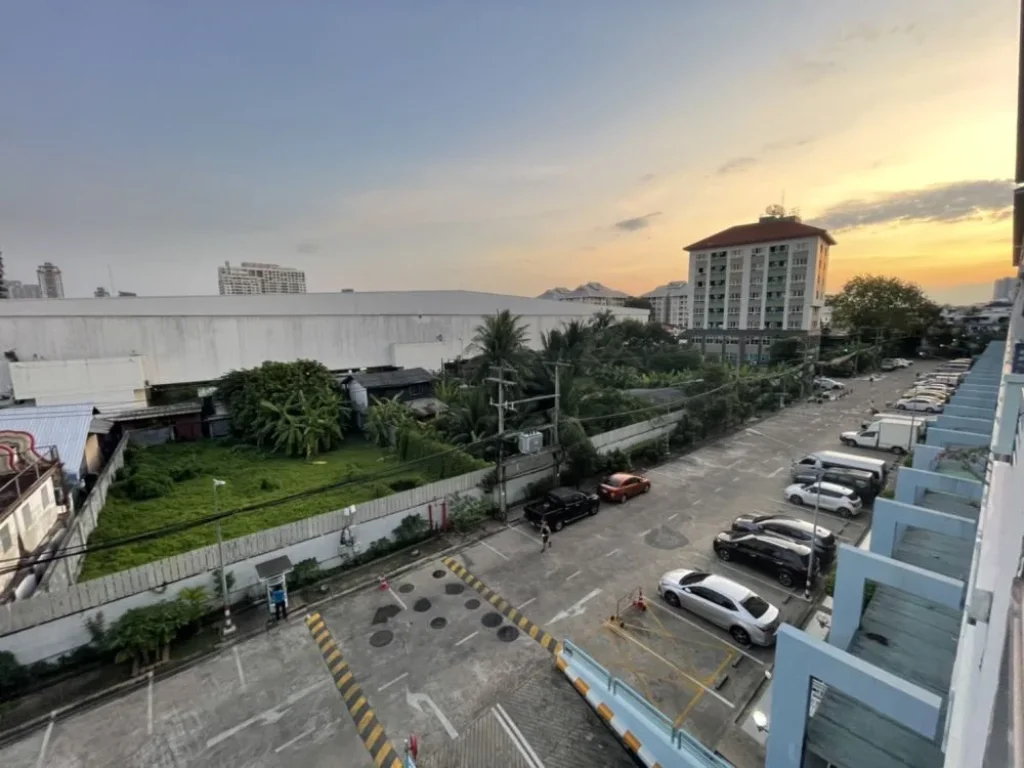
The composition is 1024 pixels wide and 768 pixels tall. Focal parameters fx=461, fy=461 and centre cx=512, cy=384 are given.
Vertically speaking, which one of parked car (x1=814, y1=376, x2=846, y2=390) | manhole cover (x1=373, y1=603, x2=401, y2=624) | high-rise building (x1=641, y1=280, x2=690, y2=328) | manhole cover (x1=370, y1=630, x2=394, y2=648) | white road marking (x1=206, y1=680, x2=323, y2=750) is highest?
high-rise building (x1=641, y1=280, x2=690, y2=328)

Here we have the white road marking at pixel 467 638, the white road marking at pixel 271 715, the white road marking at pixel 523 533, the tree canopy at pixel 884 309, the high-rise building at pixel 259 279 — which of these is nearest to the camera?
the white road marking at pixel 271 715

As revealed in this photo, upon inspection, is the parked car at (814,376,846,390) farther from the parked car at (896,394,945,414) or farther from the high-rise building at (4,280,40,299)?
the high-rise building at (4,280,40,299)

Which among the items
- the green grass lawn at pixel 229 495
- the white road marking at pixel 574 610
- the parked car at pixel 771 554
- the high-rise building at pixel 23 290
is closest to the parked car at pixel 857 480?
the parked car at pixel 771 554

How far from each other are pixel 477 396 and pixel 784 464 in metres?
15.4

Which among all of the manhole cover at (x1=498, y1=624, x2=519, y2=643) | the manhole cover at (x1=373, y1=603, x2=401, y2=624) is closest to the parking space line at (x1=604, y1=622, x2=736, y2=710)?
the manhole cover at (x1=498, y1=624, x2=519, y2=643)

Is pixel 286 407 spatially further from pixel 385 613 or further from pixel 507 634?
pixel 507 634

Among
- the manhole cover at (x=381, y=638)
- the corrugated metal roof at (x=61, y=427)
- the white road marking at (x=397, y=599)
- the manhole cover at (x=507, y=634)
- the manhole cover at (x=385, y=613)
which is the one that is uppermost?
the corrugated metal roof at (x=61, y=427)

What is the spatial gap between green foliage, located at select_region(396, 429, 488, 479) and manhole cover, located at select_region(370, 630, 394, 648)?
5.94 metres

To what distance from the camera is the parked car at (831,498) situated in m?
16.9

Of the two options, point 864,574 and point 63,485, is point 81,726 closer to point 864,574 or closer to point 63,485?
point 63,485

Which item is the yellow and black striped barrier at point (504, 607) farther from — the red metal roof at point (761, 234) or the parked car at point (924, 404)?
the red metal roof at point (761, 234)

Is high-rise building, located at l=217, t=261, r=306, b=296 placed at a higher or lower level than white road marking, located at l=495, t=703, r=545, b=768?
higher

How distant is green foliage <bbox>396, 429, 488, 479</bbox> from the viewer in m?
18.4

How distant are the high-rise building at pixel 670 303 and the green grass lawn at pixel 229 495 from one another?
103 metres
